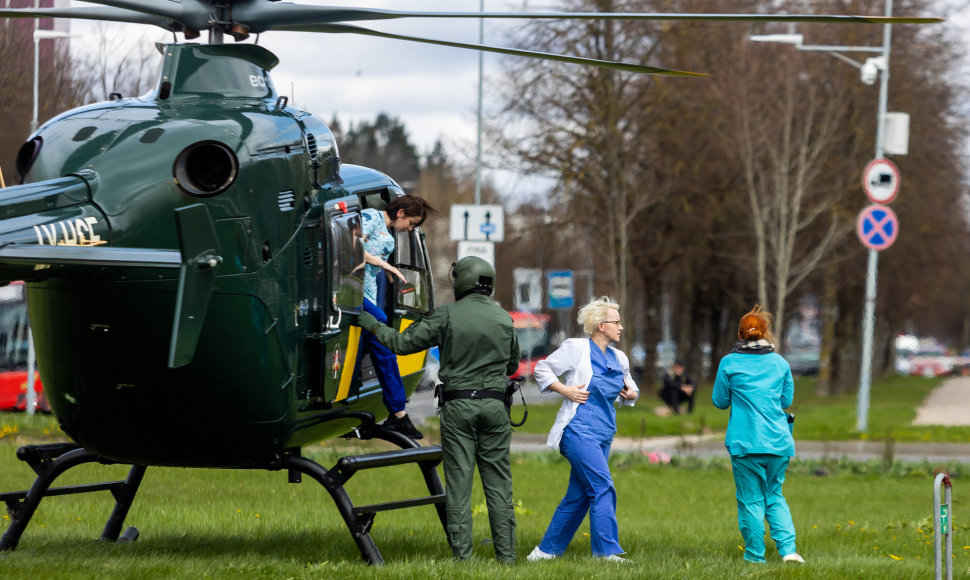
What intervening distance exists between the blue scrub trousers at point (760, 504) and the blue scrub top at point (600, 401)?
97cm

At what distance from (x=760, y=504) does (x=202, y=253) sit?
460 centimetres

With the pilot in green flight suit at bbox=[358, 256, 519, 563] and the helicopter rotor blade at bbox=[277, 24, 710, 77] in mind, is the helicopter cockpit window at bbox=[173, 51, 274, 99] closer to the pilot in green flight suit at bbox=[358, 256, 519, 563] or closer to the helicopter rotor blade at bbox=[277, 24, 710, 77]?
the helicopter rotor blade at bbox=[277, 24, 710, 77]

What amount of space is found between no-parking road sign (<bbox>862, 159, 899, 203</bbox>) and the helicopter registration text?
15918 mm

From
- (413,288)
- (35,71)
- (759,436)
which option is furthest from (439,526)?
(35,71)

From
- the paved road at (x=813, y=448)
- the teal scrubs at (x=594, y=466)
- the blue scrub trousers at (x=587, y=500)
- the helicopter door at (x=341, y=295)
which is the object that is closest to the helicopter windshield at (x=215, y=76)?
the helicopter door at (x=341, y=295)

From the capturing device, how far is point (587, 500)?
9289 millimetres

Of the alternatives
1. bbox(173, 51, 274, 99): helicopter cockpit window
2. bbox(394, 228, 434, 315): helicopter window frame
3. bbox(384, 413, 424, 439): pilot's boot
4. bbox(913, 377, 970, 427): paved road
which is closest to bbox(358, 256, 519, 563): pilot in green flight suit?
bbox(384, 413, 424, 439): pilot's boot

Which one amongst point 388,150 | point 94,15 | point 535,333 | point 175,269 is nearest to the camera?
point 175,269

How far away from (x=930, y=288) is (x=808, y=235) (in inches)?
295

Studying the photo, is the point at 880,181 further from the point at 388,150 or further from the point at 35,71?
the point at 388,150

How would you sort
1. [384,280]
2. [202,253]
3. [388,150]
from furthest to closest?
[388,150], [384,280], [202,253]

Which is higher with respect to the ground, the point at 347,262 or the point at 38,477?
the point at 347,262

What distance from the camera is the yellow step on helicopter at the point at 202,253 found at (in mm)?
6938

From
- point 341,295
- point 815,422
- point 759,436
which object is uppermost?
point 341,295
